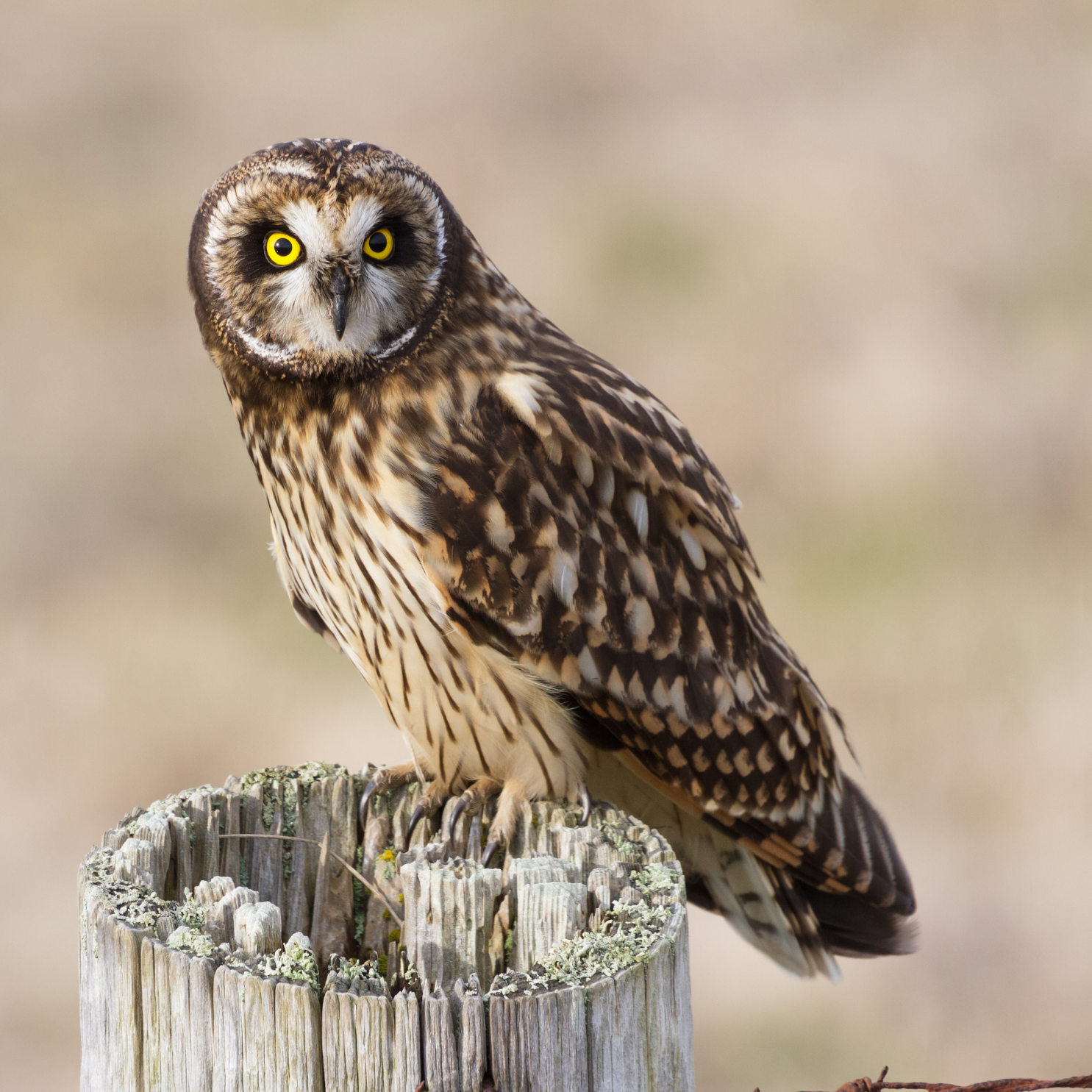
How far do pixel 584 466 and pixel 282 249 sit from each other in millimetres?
753

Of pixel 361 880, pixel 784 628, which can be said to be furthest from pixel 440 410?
pixel 784 628

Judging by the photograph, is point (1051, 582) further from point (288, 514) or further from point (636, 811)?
point (288, 514)

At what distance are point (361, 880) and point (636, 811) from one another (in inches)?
56.0

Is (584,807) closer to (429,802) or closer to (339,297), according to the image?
(429,802)

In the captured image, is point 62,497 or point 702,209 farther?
point 702,209

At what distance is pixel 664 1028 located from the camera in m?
1.67

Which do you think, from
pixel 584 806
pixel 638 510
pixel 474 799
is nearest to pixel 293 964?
pixel 584 806

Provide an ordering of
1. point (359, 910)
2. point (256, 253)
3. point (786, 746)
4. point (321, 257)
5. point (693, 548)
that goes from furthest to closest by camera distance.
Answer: point (786, 746) < point (693, 548) < point (256, 253) < point (321, 257) < point (359, 910)

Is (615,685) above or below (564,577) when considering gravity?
below

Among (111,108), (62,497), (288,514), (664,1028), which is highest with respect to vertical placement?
(111,108)

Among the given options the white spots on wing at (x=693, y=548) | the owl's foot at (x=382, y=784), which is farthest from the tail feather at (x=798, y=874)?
the owl's foot at (x=382, y=784)

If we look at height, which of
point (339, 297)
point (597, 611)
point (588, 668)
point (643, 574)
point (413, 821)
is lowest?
point (413, 821)

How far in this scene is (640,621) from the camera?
3100 mm

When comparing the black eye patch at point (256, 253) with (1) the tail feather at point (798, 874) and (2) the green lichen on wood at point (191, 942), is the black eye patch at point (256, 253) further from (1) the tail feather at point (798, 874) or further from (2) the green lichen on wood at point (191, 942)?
(2) the green lichen on wood at point (191, 942)
